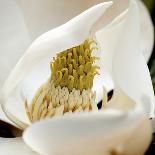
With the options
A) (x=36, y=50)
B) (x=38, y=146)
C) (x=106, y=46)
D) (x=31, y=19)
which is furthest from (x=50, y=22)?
(x=38, y=146)

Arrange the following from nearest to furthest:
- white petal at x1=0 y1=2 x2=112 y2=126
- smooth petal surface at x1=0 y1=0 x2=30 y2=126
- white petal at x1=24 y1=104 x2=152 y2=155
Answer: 1. white petal at x1=24 y1=104 x2=152 y2=155
2. white petal at x1=0 y1=2 x2=112 y2=126
3. smooth petal surface at x1=0 y1=0 x2=30 y2=126

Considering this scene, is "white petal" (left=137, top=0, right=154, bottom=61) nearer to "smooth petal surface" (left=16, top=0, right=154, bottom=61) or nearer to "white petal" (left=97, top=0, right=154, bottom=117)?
"smooth petal surface" (left=16, top=0, right=154, bottom=61)

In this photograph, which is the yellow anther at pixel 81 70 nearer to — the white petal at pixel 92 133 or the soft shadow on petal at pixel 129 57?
the soft shadow on petal at pixel 129 57

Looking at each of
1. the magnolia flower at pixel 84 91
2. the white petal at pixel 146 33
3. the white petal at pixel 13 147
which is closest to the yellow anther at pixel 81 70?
the magnolia flower at pixel 84 91

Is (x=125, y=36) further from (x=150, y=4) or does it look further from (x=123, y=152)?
(x=150, y=4)

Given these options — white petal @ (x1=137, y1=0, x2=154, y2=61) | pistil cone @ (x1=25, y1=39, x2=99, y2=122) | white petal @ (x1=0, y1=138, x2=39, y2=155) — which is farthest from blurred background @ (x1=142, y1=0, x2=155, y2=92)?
white petal @ (x1=0, y1=138, x2=39, y2=155)

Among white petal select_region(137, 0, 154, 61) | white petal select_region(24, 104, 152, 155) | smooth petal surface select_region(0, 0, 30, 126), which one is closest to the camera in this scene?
white petal select_region(24, 104, 152, 155)
